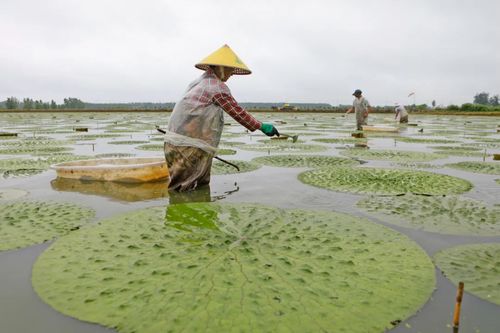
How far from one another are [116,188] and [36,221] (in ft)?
5.13

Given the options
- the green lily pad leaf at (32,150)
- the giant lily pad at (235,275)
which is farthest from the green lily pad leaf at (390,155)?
the green lily pad leaf at (32,150)

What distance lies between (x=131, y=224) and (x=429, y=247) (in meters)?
2.50

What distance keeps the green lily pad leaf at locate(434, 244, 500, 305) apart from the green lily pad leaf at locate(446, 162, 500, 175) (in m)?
3.84

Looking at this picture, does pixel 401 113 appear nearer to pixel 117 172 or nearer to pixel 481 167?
pixel 481 167

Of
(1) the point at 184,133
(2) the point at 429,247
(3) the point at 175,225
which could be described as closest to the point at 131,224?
(3) the point at 175,225

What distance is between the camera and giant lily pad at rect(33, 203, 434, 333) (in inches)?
69.9

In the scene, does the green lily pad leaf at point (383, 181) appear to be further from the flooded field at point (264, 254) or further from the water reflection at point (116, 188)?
the water reflection at point (116, 188)

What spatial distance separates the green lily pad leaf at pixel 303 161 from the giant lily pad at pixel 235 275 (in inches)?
134

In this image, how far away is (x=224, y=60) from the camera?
4.24m

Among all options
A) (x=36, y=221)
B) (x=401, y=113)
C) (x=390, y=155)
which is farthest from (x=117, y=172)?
(x=401, y=113)

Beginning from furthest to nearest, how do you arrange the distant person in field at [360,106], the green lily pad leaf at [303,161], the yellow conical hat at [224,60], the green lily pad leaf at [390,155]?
the distant person in field at [360,106], the green lily pad leaf at [390,155], the green lily pad leaf at [303,161], the yellow conical hat at [224,60]

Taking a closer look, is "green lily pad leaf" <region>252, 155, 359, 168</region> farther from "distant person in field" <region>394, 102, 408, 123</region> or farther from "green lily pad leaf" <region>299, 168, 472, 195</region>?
"distant person in field" <region>394, 102, 408, 123</region>

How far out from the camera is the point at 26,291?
2.10 m

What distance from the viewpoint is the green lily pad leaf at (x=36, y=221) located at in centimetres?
279
